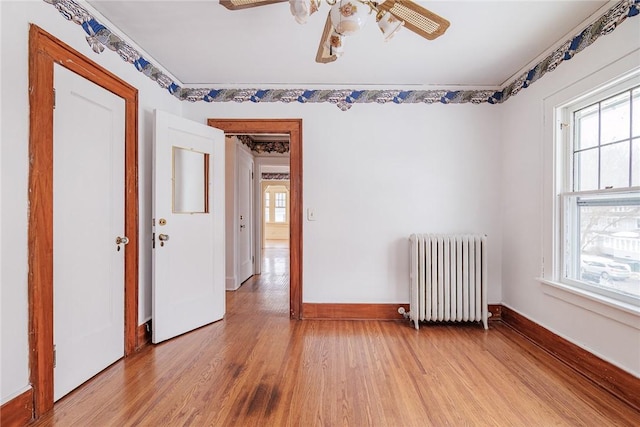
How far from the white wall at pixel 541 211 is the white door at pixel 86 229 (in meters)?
3.35

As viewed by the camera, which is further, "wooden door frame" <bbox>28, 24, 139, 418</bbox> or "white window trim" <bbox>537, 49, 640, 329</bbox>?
"white window trim" <bbox>537, 49, 640, 329</bbox>

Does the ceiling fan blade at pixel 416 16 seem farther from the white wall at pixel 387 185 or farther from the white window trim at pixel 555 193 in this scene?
the white wall at pixel 387 185

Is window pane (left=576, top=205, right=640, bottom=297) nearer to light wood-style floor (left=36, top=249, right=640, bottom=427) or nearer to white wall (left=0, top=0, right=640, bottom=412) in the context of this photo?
light wood-style floor (left=36, top=249, right=640, bottom=427)

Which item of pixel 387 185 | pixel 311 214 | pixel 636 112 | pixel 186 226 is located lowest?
pixel 186 226

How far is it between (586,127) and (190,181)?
3266mm

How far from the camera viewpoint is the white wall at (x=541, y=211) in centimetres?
187

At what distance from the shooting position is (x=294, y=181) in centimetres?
320

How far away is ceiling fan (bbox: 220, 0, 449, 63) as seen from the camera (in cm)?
136

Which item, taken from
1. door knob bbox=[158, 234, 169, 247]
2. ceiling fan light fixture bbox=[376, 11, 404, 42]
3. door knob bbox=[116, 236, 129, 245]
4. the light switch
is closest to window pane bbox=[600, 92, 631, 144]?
ceiling fan light fixture bbox=[376, 11, 404, 42]

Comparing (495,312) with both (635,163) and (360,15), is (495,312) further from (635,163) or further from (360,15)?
(360,15)

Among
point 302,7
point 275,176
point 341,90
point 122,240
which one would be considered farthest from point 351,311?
point 275,176

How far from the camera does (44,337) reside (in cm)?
169

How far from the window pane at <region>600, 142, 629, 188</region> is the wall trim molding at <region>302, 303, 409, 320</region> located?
1921 millimetres

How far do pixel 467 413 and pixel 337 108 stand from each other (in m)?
2.73
